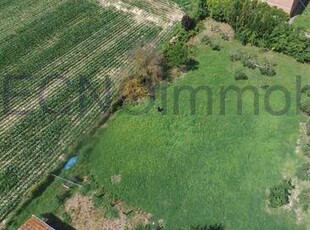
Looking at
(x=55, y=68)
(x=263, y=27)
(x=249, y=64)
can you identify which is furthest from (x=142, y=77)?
(x=263, y=27)

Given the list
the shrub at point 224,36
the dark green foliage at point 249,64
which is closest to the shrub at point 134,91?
the dark green foliage at point 249,64

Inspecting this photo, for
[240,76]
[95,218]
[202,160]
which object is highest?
[240,76]

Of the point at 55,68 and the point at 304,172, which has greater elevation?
the point at 55,68

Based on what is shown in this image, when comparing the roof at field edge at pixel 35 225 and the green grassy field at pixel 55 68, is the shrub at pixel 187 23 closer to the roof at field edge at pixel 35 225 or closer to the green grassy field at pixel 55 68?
the green grassy field at pixel 55 68

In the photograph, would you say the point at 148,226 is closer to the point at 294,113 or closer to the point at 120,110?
the point at 120,110

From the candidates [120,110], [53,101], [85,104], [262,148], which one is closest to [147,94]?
[120,110]

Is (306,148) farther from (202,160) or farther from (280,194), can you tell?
(202,160)
